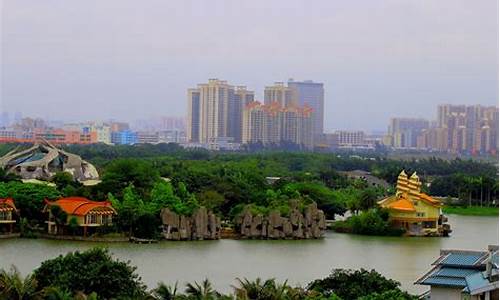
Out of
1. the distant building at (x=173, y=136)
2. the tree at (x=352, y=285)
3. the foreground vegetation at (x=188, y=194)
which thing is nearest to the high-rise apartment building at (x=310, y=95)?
the distant building at (x=173, y=136)

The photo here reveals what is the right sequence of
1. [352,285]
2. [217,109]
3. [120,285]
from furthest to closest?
[217,109], [352,285], [120,285]

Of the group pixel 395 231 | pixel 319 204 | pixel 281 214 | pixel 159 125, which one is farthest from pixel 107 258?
pixel 159 125

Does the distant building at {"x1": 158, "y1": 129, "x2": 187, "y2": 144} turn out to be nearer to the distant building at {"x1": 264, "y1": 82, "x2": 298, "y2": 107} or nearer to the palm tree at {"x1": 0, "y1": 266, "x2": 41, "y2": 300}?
the distant building at {"x1": 264, "y1": 82, "x2": 298, "y2": 107}

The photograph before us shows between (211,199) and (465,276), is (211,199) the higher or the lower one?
the lower one

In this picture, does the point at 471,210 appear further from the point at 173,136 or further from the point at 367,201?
the point at 173,136

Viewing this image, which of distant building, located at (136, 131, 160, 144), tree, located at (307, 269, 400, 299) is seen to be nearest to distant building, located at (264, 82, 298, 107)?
distant building, located at (136, 131, 160, 144)

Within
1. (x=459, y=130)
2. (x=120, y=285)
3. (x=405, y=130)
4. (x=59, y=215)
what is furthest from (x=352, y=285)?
(x=405, y=130)

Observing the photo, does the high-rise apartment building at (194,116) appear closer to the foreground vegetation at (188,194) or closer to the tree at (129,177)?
the foreground vegetation at (188,194)
